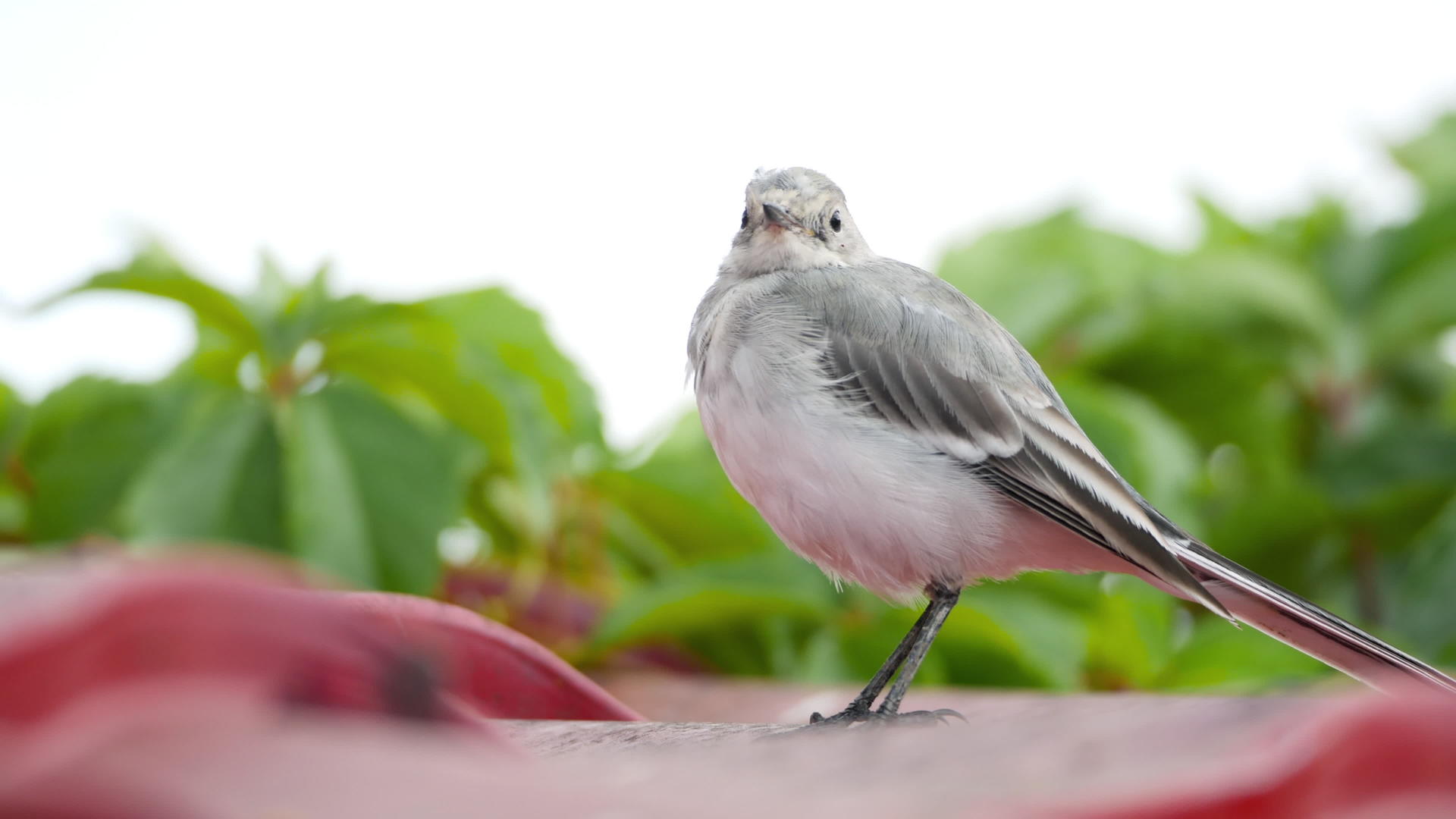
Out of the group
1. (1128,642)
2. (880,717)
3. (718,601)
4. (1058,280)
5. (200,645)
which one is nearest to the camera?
(200,645)

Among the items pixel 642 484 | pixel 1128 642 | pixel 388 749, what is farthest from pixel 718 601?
pixel 388 749

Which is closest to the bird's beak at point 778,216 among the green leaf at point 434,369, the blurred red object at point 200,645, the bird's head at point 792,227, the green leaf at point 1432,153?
the bird's head at point 792,227

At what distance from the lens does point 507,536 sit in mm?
2205

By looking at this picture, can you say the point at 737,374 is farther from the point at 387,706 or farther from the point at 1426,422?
the point at 1426,422

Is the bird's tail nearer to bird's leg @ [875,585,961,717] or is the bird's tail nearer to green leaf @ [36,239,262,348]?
bird's leg @ [875,585,961,717]

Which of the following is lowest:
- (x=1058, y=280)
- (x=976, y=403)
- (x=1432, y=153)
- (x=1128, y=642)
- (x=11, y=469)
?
(x=11, y=469)

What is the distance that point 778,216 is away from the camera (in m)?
1.47

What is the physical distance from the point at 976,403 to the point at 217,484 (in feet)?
3.07

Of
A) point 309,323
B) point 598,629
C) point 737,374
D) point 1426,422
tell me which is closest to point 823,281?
point 737,374

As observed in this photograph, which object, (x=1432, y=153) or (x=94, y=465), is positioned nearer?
(x=94, y=465)

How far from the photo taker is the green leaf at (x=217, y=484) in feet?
4.91

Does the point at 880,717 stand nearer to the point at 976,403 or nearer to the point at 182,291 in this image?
the point at 976,403

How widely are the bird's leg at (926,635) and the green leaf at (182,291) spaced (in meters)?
0.99

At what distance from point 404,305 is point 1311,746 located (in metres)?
1.45
